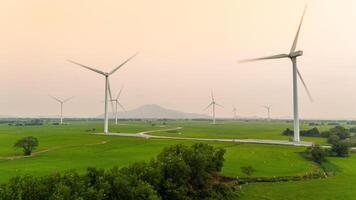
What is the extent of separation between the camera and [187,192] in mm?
42844

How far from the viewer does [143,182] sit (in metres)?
35.9

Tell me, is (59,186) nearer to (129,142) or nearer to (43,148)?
(43,148)

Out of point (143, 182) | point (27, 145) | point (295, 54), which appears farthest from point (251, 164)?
point (27, 145)

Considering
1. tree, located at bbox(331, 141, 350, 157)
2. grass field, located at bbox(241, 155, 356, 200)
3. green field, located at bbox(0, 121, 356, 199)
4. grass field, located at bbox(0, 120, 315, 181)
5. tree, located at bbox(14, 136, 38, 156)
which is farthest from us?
tree, located at bbox(331, 141, 350, 157)

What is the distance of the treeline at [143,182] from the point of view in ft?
101

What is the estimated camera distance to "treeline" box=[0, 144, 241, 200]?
3072 centimetres

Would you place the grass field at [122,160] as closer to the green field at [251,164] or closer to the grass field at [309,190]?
the green field at [251,164]

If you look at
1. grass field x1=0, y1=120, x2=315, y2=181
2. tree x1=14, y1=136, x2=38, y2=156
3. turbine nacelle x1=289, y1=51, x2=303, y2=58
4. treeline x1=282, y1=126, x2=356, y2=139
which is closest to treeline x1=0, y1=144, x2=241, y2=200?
grass field x1=0, y1=120, x2=315, y2=181

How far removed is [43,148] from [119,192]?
72.9 meters

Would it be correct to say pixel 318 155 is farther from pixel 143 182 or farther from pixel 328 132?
pixel 328 132

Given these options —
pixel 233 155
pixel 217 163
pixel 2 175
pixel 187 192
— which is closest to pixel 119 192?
pixel 187 192

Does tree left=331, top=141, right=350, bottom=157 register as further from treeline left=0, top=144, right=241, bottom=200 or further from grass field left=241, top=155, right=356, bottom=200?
treeline left=0, top=144, right=241, bottom=200

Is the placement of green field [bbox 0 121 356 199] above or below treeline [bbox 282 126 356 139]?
below

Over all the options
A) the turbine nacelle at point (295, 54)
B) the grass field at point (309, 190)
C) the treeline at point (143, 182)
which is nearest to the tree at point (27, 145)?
the treeline at point (143, 182)
